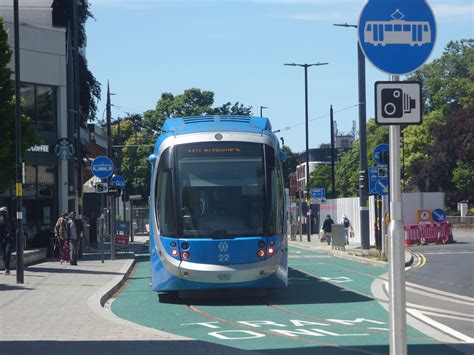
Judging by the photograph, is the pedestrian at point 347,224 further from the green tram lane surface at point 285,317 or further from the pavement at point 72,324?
the pavement at point 72,324

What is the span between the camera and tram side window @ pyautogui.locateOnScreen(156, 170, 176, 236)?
1867 centimetres

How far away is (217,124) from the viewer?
2011 centimetres

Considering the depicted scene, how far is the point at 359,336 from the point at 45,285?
1079cm

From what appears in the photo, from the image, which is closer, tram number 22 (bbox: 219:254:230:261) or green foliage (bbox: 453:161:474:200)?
tram number 22 (bbox: 219:254:230:261)

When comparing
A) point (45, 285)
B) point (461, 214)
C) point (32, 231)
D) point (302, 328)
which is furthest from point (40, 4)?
point (461, 214)

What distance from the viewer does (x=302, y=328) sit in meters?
14.8

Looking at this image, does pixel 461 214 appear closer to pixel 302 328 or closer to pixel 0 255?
pixel 0 255

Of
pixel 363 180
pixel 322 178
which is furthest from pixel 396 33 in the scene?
pixel 322 178

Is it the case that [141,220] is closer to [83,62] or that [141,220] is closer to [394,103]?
[83,62]

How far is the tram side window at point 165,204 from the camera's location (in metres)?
18.7

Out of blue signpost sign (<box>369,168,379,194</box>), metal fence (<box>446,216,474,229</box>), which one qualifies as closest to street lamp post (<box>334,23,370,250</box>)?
blue signpost sign (<box>369,168,379,194</box>)

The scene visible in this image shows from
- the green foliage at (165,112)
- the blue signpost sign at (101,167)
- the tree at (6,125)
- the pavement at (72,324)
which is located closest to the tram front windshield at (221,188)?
the pavement at (72,324)

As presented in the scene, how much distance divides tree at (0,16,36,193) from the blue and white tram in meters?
11.0

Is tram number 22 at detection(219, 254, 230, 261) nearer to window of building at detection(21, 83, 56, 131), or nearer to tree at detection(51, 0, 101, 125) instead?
window of building at detection(21, 83, 56, 131)
